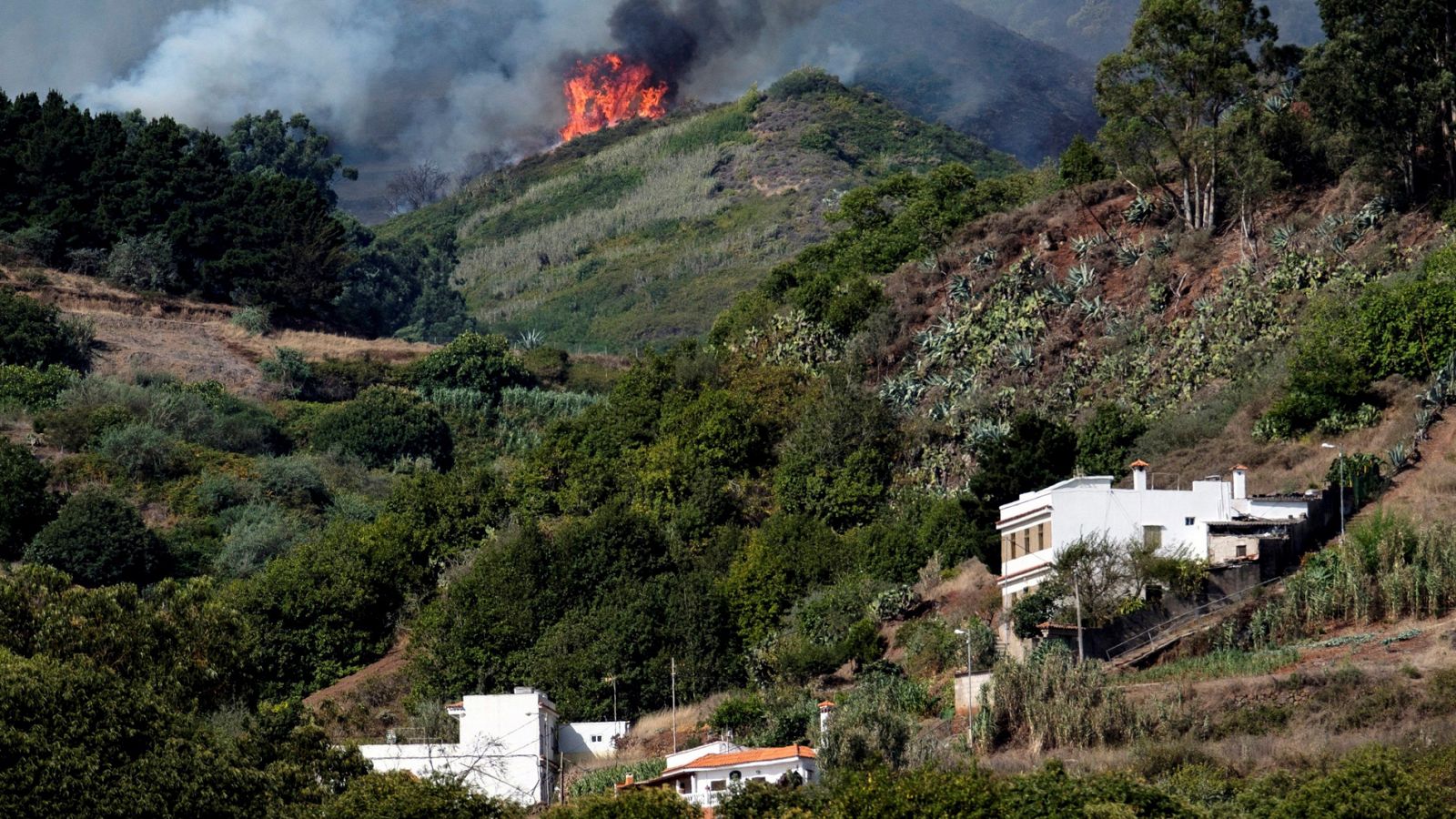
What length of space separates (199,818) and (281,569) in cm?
2402

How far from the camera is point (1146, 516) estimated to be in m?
54.5

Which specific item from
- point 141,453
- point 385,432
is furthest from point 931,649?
point 385,432

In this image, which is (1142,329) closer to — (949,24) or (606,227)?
(606,227)

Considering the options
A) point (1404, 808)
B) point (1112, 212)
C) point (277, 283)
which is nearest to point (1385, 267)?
point (1112, 212)

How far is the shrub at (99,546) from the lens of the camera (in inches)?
2923

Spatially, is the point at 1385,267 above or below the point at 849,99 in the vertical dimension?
below

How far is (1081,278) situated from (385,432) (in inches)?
1198

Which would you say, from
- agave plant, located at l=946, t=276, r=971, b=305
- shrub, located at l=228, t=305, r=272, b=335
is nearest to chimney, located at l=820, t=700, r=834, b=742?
agave plant, located at l=946, t=276, r=971, b=305

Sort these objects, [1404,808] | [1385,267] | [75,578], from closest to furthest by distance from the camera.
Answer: [1404,808], [1385,267], [75,578]

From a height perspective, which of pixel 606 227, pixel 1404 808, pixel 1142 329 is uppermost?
pixel 606 227

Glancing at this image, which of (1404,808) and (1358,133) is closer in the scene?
(1404,808)

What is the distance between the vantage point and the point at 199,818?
45625 mm

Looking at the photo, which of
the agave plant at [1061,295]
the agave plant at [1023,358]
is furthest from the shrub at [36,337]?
the agave plant at [1023,358]

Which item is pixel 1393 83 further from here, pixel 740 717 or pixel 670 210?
pixel 670 210
